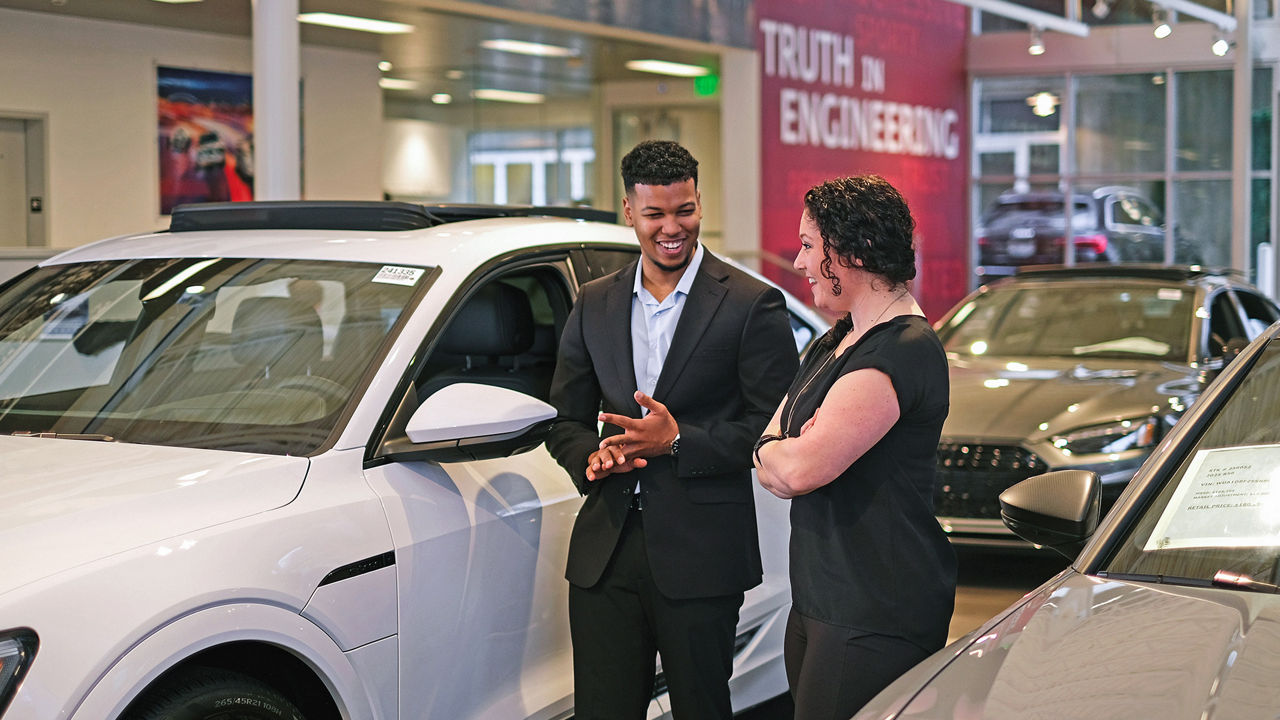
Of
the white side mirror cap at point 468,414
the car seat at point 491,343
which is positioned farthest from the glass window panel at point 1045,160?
the white side mirror cap at point 468,414

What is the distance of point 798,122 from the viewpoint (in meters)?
17.8

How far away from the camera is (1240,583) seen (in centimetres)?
249

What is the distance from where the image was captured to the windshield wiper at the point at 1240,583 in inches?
96.8

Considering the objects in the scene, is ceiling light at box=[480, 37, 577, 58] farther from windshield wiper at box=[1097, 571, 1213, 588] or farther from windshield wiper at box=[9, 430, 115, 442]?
windshield wiper at box=[1097, 571, 1213, 588]

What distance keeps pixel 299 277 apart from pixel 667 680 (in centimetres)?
134

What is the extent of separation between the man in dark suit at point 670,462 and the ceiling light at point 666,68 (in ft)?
47.1

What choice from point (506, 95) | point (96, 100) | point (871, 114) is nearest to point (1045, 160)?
point (871, 114)

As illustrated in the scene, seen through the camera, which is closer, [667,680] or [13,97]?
[667,680]

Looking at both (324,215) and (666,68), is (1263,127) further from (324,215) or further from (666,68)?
(324,215)

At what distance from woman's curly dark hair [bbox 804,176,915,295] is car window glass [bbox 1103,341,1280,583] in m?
0.68

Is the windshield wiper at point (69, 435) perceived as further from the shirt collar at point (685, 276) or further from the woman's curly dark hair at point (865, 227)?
the woman's curly dark hair at point (865, 227)

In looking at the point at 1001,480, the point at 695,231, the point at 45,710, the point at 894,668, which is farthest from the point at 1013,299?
the point at 45,710

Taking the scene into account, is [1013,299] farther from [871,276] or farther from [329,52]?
[329,52]

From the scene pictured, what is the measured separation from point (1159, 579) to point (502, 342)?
6.47ft
